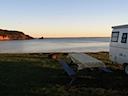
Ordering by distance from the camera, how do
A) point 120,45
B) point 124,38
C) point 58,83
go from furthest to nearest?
point 120,45
point 124,38
point 58,83

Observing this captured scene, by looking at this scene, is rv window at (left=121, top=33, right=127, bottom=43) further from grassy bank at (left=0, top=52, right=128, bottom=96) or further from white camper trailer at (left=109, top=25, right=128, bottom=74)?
grassy bank at (left=0, top=52, right=128, bottom=96)

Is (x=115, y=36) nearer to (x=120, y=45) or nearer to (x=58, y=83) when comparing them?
(x=120, y=45)

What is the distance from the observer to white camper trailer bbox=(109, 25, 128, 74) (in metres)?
13.8

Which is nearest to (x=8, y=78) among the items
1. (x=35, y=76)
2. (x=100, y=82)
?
(x=35, y=76)

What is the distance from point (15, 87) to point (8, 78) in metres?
1.93

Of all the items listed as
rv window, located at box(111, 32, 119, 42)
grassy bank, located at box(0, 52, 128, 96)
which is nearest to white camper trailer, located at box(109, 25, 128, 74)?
rv window, located at box(111, 32, 119, 42)

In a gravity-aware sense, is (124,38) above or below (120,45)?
above

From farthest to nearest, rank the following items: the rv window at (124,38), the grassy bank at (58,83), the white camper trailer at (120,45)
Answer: the rv window at (124,38) < the white camper trailer at (120,45) < the grassy bank at (58,83)

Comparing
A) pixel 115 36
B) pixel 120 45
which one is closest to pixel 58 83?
pixel 120 45

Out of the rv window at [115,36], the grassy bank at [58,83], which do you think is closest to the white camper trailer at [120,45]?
the rv window at [115,36]

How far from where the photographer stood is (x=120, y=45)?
1453cm

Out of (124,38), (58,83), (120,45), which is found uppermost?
(124,38)

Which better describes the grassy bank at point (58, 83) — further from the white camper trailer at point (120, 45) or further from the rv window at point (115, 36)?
the rv window at point (115, 36)

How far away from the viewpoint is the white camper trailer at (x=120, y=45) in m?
13.8
